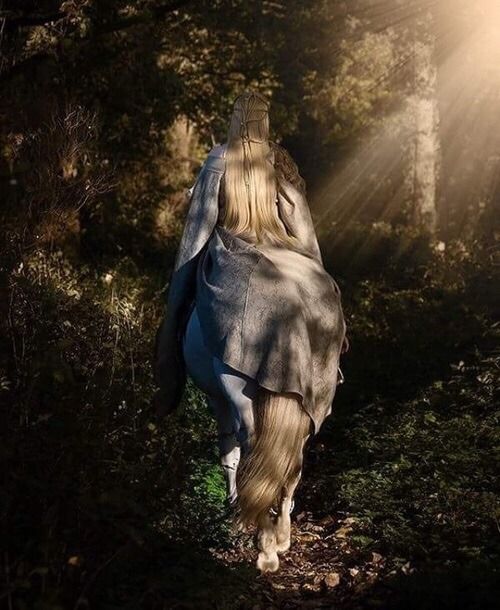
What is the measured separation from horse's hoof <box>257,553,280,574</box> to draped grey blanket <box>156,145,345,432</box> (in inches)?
28.8

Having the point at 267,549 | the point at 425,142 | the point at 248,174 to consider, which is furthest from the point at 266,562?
the point at 425,142

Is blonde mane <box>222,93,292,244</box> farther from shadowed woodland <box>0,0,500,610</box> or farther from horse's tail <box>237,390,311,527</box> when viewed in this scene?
shadowed woodland <box>0,0,500,610</box>

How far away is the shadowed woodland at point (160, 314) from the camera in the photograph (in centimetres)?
429

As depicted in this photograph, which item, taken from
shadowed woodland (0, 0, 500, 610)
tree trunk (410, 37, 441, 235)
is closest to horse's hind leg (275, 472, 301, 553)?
shadowed woodland (0, 0, 500, 610)

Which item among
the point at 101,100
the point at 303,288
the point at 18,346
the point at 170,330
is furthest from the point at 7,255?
the point at 101,100

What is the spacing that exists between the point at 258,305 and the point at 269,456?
0.78 meters

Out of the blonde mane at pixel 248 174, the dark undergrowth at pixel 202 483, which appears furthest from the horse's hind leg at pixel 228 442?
the blonde mane at pixel 248 174

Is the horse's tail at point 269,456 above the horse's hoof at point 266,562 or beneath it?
above

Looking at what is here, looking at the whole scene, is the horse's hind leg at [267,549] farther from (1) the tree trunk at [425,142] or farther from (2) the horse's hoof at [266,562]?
(1) the tree trunk at [425,142]

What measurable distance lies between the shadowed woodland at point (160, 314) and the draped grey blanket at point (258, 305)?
2.30ft

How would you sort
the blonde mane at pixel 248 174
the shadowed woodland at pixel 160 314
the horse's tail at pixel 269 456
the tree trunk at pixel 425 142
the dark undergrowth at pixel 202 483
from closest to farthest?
the dark undergrowth at pixel 202 483 → the shadowed woodland at pixel 160 314 → the horse's tail at pixel 269 456 → the blonde mane at pixel 248 174 → the tree trunk at pixel 425 142

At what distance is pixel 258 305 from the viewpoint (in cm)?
494

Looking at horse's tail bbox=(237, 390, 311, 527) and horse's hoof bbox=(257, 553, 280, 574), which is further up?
horse's tail bbox=(237, 390, 311, 527)

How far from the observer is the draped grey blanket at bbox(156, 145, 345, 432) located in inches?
194
